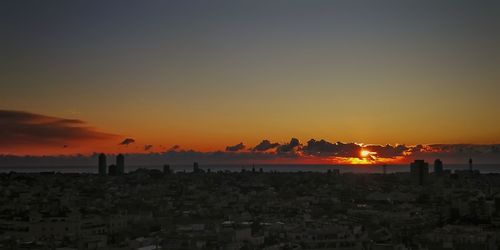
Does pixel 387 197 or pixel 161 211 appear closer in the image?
pixel 161 211

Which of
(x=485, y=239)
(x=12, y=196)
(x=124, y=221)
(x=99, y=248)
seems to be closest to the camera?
(x=99, y=248)

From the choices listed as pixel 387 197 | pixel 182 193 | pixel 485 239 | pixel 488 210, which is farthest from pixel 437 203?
pixel 485 239

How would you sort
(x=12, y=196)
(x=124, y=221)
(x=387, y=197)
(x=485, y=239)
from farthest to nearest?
(x=387, y=197)
(x=12, y=196)
(x=124, y=221)
(x=485, y=239)

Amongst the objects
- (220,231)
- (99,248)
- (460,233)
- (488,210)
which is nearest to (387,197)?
(488,210)

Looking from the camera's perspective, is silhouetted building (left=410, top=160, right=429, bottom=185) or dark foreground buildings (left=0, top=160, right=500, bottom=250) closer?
dark foreground buildings (left=0, top=160, right=500, bottom=250)

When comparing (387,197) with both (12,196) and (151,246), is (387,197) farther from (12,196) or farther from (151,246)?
(151,246)

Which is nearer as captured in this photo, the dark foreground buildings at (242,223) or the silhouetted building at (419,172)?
the dark foreground buildings at (242,223)

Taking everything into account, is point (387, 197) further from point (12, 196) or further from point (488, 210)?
point (12, 196)

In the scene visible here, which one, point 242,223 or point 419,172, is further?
point 419,172
